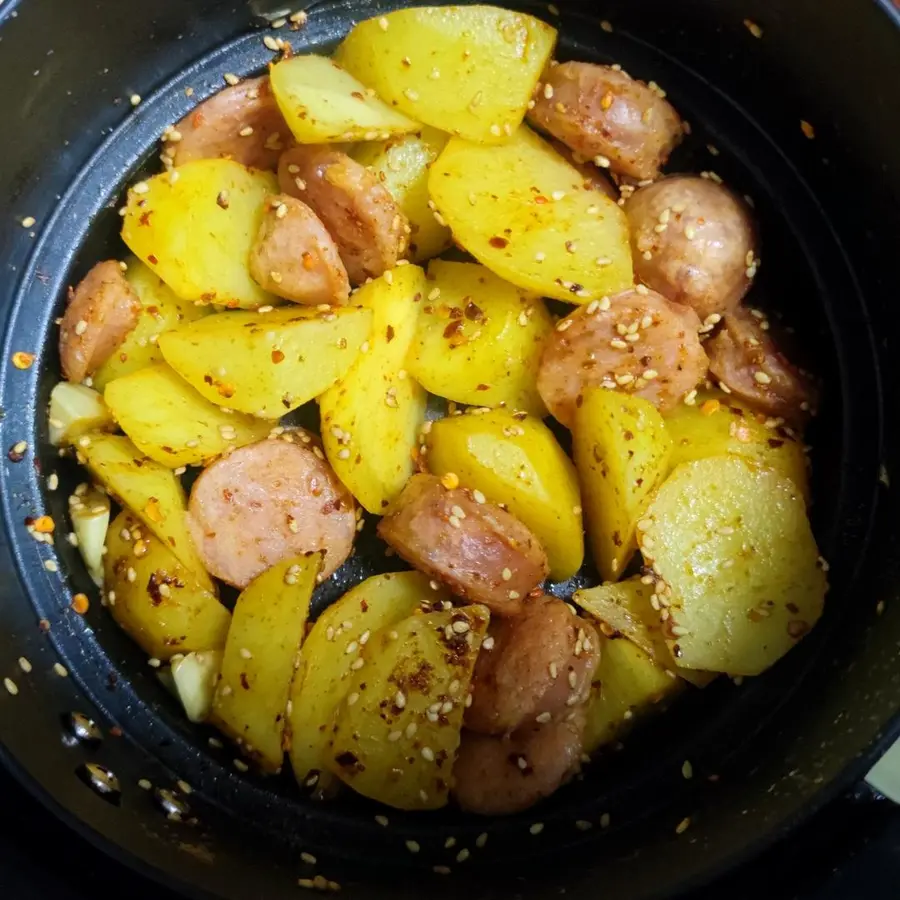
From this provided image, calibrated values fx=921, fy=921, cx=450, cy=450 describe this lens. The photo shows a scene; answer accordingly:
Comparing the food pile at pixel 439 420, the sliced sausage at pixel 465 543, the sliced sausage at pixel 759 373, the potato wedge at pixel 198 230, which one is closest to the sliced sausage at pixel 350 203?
the food pile at pixel 439 420

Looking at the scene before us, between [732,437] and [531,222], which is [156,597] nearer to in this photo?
[531,222]

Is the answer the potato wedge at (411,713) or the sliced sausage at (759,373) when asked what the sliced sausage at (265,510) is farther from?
the sliced sausage at (759,373)

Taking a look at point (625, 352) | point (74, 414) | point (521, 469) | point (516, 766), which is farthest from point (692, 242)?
point (74, 414)

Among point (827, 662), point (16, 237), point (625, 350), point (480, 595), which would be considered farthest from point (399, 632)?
point (16, 237)

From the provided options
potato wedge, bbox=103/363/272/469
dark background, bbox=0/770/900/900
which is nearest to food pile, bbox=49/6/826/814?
potato wedge, bbox=103/363/272/469

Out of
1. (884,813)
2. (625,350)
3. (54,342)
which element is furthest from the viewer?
(54,342)

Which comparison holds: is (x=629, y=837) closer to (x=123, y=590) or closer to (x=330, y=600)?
(x=330, y=600)
